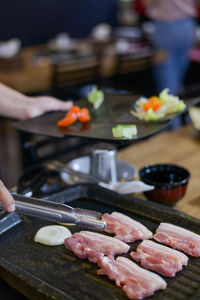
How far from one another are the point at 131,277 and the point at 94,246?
0.20 metres

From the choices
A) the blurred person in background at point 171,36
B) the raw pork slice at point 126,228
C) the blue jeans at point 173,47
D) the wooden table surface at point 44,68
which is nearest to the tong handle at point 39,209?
the raw pork slice at point 126,228

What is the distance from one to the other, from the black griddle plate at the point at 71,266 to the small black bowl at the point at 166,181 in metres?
0.10

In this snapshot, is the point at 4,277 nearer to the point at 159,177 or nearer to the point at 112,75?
the point at 159,177

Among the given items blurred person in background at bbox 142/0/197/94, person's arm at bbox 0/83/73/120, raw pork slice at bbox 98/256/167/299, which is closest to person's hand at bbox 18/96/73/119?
person's arm at bbox 0/83/73/120

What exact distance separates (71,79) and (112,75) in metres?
0.58

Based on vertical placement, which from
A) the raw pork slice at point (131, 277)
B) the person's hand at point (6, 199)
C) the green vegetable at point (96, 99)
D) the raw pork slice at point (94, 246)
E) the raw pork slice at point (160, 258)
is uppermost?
the green vegetable at point (96, 99)

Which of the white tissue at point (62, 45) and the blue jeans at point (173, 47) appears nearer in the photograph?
the white tissue at point (62, 45)

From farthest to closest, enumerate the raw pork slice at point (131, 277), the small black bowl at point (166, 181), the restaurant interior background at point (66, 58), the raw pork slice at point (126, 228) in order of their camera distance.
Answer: the restaurant interior background at point (66, 58) → the small black bowl at point (166, 181) → the raw pork slice at point (126, 228) → the raw pork slice at point (131, 277)

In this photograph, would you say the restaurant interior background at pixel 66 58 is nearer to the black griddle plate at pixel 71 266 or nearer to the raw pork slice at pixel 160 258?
the black griddle plate at pixel 71 266

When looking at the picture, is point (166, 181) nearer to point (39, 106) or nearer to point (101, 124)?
point (101, 124)

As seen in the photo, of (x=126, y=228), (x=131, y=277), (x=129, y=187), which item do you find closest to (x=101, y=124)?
(x=129, y=187)

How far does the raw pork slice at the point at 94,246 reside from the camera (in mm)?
1406

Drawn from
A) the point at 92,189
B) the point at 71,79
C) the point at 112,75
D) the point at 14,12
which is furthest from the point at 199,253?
the point at 14,12

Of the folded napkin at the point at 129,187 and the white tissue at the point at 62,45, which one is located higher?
the white tissue at the point at 62,45
